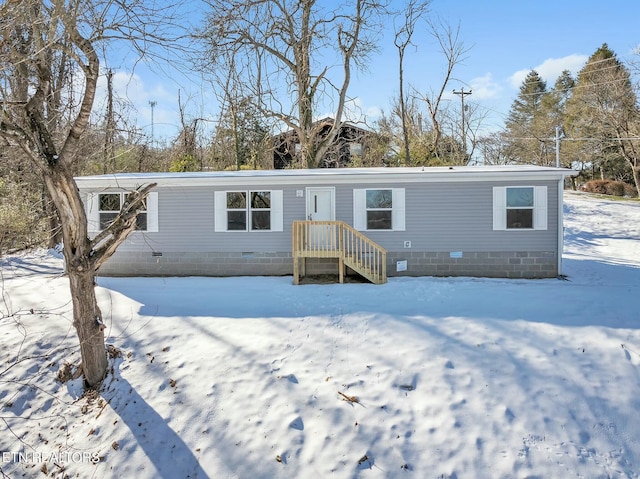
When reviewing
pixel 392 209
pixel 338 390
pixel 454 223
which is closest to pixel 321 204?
pixel 392 209

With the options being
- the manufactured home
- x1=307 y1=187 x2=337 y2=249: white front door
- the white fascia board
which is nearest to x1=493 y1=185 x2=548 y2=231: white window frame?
the manufactured home

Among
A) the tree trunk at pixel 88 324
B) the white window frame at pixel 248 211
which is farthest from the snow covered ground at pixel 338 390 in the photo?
the white window frame at pixel 248 211

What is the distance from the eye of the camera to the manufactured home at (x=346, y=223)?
356 inches

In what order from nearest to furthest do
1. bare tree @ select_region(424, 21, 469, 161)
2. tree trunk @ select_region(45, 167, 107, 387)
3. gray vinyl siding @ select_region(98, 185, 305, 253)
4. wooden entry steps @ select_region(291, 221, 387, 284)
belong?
tree trunk @ select_region(45, 167, 107, 387) → wooden entry steps @ select_region(291, 221, 387, 284) → gray vinyl siding @ select_region(98, 185, 305, 253) → bare tree @ select_region(424, 21, 469, 161)

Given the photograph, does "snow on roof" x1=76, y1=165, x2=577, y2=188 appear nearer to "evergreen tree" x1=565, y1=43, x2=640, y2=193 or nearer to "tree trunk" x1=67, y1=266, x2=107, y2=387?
"tree trunk" x1=67, y1=266, x2=107, y2=387

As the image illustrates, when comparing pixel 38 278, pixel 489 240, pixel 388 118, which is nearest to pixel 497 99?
pixel 388 118

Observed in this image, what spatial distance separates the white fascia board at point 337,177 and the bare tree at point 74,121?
14.5ft

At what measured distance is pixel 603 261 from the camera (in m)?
11.6

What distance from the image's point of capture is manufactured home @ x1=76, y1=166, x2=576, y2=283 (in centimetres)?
903

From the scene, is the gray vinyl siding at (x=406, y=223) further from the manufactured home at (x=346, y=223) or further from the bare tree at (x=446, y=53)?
the bare tree at (x=446, y=53)

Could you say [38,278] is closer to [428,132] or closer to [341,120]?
[341,120]

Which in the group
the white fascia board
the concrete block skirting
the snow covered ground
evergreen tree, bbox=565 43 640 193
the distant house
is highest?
evergreen tree, bbox=565 43 640 193

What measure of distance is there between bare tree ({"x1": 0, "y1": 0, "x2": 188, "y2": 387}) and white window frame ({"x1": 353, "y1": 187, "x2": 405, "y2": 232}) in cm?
540

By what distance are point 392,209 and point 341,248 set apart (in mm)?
1740
